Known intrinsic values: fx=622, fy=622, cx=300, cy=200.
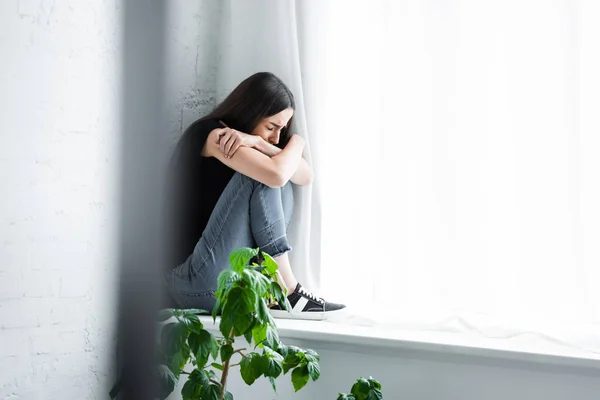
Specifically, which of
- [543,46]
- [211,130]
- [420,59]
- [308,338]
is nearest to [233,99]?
[211,130]

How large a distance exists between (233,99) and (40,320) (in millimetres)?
849

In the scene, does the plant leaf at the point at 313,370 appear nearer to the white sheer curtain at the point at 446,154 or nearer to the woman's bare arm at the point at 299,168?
the white sheer curtain at the point at 446,154

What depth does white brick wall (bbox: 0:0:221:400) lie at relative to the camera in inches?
52.1

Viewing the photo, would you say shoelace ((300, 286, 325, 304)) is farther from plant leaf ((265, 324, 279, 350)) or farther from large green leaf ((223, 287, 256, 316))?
large green leaf ((223, 287, 256, 316))

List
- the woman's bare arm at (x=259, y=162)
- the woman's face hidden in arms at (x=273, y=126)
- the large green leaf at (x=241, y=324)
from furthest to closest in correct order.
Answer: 1. the woman's face hidden in arms at (x=273, y=126)
2. the woman's bare arm at (x=259, y=162)
3. the large green leaf at (x=241, y=324)

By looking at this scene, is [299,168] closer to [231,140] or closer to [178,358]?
[231,140]

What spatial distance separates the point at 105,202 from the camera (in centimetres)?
149

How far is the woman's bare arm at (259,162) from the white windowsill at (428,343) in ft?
1.32

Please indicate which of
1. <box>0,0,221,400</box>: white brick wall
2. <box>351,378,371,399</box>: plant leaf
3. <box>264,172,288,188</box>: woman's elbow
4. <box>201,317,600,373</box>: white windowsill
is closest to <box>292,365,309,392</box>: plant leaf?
<box>351,378,371,399</box>: plant leaf

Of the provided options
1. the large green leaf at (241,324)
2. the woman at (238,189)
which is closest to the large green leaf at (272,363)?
the large green leaf at (241,324)

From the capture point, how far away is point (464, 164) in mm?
1743

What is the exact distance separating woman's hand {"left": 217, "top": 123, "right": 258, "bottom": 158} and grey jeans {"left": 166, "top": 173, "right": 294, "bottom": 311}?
0.07 meters

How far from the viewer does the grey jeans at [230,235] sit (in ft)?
5.73

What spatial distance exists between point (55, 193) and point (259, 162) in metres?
0.56
